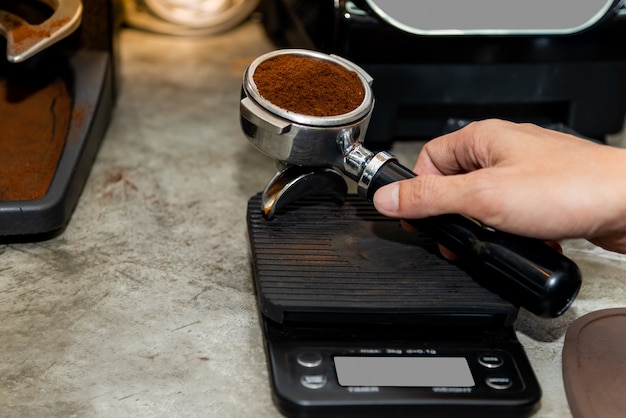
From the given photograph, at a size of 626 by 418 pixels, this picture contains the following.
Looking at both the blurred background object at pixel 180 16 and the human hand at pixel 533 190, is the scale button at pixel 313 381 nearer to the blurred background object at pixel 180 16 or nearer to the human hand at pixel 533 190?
the human hand at pixel 533 190

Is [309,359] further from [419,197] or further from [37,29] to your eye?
[37,29]

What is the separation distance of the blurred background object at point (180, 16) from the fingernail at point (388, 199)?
67 centimetres

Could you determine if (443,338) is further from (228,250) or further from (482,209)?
(228,250)

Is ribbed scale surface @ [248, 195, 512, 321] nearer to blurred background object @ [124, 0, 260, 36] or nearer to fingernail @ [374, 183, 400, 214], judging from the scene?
fingernail @ [374, 183, 400, 214]

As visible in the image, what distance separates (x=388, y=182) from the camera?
2.25 feet

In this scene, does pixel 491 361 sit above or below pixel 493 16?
below

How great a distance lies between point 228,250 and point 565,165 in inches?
13.2

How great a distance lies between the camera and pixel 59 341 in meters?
0.66

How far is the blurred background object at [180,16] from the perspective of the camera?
4.06 feet

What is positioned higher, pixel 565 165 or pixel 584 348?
pixel 565 165

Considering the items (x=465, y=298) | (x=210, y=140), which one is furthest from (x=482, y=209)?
(x=210, y=140)

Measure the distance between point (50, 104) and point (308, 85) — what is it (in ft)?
1.16

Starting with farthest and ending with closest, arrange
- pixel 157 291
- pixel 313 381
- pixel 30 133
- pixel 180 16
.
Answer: pixel 180 16
pixel 30 133
pixel 157 291
pixel 313 381

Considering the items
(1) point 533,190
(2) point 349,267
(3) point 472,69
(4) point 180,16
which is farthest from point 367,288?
(4) point 180,16
